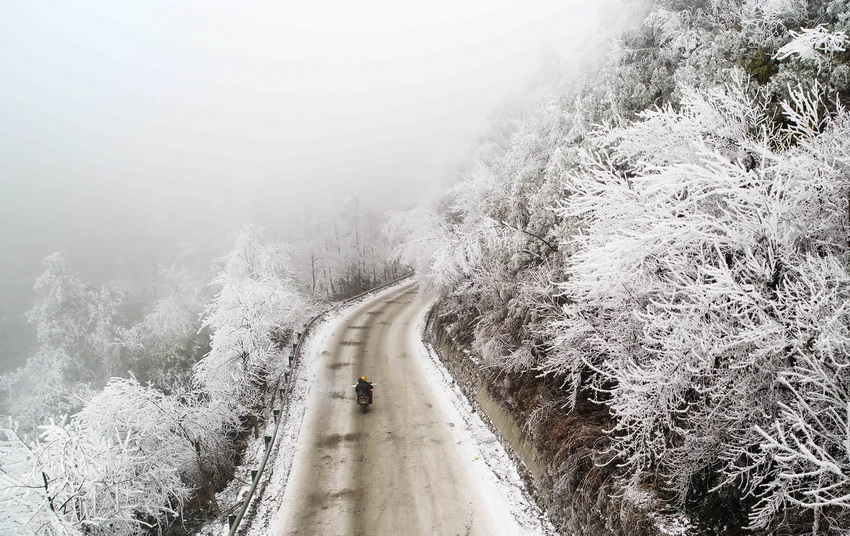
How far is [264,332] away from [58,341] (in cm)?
3387

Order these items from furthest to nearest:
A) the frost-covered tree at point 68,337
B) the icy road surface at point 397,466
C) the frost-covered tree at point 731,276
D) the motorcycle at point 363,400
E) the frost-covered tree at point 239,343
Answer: the frost-covered tree at point 68,337, the frost-covered tree at point 239,343, the motorcycle at point 363,400, the icy road surface at point 397,466, the frost-covered tree at point 731,276

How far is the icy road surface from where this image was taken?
1135 centimetres

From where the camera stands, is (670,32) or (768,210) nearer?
(768,210)

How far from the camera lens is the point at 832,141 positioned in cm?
618

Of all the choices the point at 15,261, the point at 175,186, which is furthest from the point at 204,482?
the point at 175,186

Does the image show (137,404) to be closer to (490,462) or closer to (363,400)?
(363,400)

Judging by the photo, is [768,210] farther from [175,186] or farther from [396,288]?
[175,186]

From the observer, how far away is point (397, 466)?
45.0ft

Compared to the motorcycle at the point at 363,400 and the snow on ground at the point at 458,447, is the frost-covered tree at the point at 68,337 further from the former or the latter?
the motorcycle at the point at 363,400

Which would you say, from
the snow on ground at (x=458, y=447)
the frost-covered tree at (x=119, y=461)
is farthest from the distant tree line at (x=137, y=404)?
the snow on ground at (x=458, y=447)

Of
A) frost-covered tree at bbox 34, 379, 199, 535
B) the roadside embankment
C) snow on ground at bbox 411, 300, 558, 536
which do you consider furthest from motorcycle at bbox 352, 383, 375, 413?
frost-covered tree at bbox 34, 379, 199, 535

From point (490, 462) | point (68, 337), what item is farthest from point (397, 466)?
point (68, 337)

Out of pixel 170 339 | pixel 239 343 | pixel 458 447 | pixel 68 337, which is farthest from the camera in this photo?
pixel 68 337

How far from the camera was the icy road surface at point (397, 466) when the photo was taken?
11.4 meters
